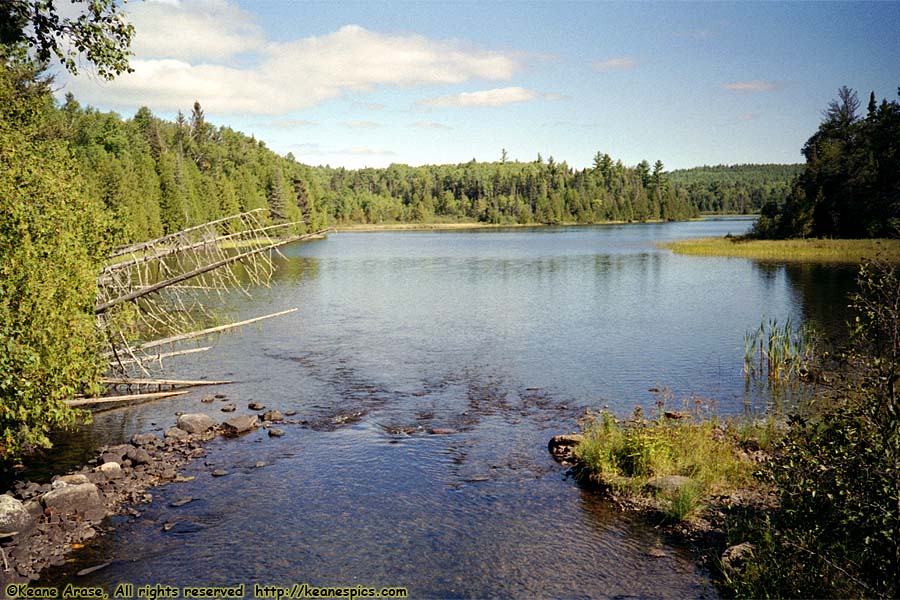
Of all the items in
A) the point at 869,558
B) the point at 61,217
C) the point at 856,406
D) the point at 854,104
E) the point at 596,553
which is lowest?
the point at 596,553

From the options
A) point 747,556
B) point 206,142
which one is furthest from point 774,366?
point 206,142

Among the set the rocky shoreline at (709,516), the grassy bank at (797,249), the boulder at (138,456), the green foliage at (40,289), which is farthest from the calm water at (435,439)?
the grassy bank at (797,249)

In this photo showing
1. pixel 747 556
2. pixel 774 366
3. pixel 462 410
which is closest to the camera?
pixel 747 556

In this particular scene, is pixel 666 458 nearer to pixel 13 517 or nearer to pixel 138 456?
pixel 138 456

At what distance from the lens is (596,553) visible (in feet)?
42.2

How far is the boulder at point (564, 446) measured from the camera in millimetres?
17891

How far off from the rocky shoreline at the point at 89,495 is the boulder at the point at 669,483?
11.2 meters

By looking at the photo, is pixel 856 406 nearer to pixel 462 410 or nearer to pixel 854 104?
pixel 462 410

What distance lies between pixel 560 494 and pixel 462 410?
7.33 meters

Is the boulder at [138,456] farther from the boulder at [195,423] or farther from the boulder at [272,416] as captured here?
the boulder at [272,416]

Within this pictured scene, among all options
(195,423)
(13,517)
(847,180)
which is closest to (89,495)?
(13,517)

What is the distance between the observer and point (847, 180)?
79.9 metres

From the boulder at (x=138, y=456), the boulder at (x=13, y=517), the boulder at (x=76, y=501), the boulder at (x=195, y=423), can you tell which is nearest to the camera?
the boulder at (x=13, y=517)

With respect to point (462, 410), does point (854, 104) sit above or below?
above
